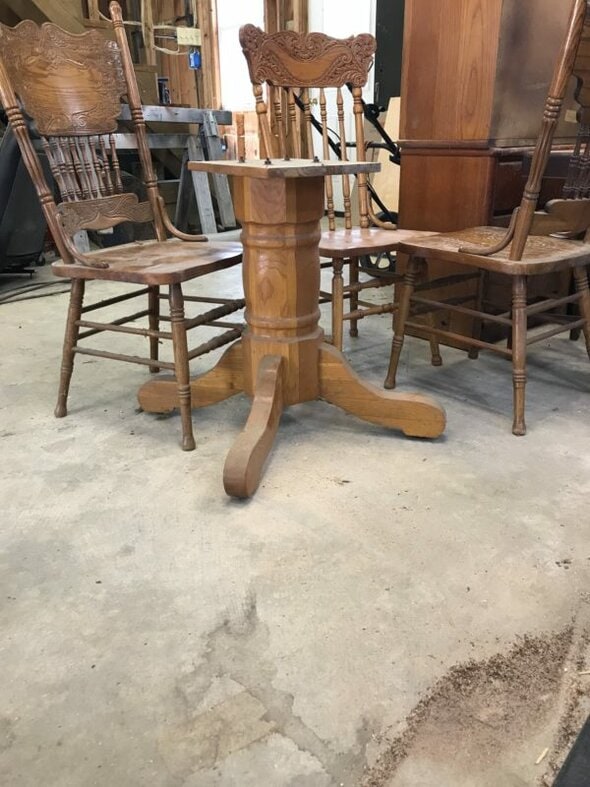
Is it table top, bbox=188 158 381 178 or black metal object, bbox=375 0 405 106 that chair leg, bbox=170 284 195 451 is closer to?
table top, bbox=188 158 381 178

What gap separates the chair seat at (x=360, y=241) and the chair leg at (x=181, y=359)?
51 centimetres

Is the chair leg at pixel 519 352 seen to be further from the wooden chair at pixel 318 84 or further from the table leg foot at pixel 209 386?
the table leg foot at pixel 209 386

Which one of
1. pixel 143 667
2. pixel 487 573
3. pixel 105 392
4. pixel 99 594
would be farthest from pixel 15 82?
pixel 487 573

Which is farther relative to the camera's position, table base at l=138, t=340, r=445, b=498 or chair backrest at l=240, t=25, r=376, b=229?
chair backrest at l=240, t=25, r=376, b=229

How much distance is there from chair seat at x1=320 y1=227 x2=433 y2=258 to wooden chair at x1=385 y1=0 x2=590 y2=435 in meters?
0.07

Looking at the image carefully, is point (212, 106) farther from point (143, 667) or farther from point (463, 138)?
point (143, 667)

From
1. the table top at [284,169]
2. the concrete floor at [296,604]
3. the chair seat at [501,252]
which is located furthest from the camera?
the chair seat at [501,252]

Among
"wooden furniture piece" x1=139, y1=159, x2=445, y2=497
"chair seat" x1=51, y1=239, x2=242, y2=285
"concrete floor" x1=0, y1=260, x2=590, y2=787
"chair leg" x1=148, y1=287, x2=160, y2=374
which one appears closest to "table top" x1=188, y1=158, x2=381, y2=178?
"wooden furniture piece" x1=139, y1=159, x2=445, y2=497

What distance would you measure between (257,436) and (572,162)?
1.24 m

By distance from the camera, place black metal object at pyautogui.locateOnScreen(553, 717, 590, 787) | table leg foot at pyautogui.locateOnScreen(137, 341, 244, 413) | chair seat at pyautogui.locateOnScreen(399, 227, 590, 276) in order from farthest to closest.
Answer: table leg foot at pyautogui.locateOnScreen(137, 341, 244, 413) < chair seat at pyautogui.locateOnScreen(399, 227, 590, 276) < black metal object at pyautogui.locateOnScreen(553, 717, 590, 787)

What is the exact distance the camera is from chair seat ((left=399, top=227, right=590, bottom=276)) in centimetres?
171

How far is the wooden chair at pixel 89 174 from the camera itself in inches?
66.4

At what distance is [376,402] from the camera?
69.1 inches

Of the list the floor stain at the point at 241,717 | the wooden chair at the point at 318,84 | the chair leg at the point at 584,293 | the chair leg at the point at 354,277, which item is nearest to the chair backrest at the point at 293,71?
the wooden chair at the point at 318,84
